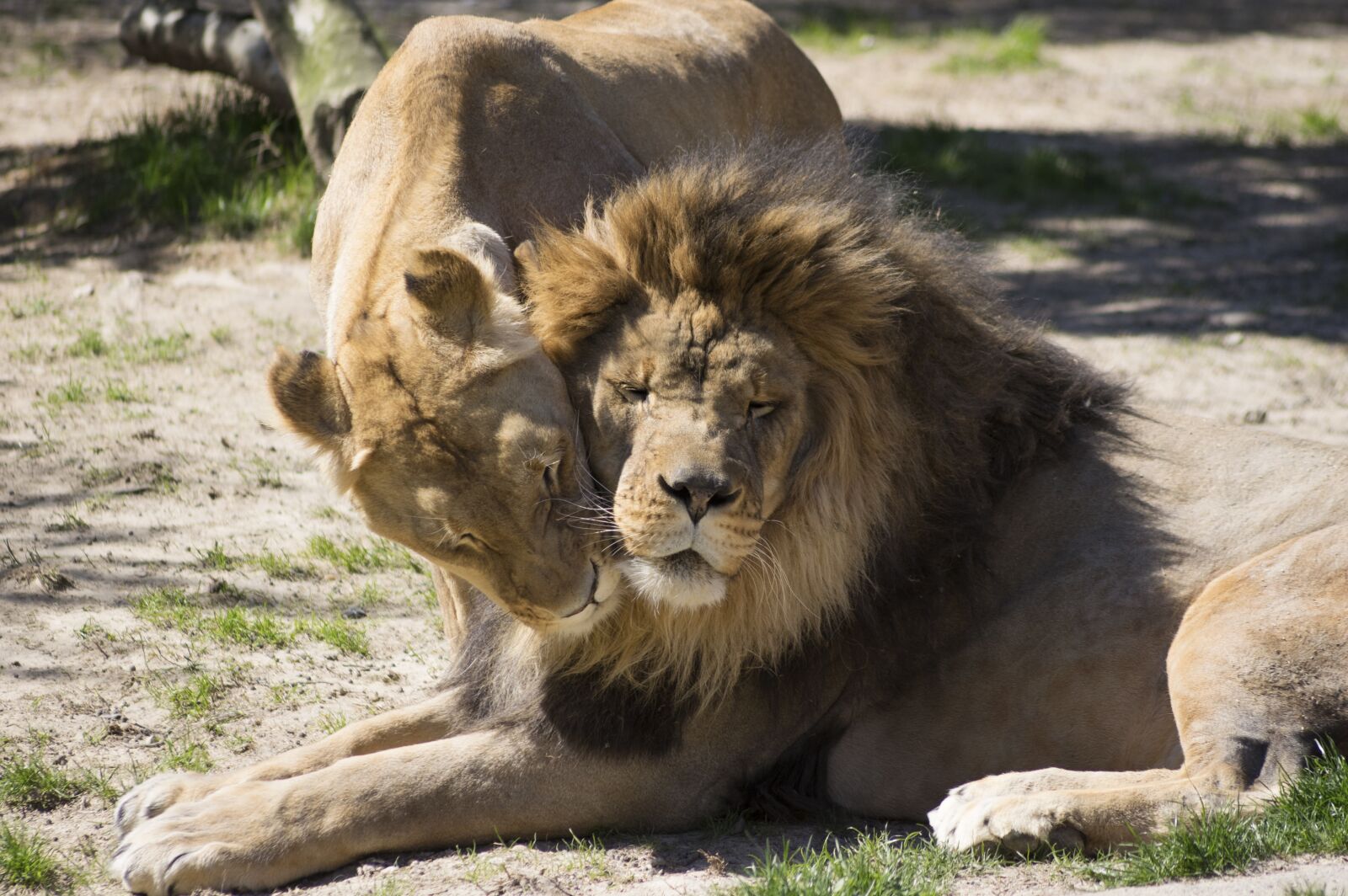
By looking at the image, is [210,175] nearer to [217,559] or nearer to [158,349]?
[158,349]

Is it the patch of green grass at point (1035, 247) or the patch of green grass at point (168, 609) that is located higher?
the patch of green grass at point (1035, 247)

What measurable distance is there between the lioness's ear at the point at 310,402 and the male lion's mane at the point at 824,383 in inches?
18.7

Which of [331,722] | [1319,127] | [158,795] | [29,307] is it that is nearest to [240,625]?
[331,722]

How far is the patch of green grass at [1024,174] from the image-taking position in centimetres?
939

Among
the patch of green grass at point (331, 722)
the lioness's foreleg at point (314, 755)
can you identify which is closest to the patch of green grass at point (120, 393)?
the patch of green grass at point (331, 722)

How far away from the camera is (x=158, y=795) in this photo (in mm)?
3484

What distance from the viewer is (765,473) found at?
3281mm

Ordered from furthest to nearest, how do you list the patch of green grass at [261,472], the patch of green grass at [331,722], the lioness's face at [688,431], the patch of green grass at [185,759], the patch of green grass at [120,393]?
the patch of green grass at [120,393], the patch of green grass at [261,472], the patch of green grass at [331,722], the patch of green grass at [185,759], the lioness's face at [688,431]

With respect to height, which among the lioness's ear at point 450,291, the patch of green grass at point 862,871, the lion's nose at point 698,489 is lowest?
the patch of green grass at point 862,871

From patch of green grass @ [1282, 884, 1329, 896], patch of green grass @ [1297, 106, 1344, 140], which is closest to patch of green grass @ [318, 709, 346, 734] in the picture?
patch of green grass @ [1282, 884, 1329, 896]

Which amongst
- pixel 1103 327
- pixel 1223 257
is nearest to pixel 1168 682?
pixel 1103 327

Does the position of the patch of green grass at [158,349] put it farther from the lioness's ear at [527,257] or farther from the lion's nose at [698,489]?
the lion's nose at [698,489]

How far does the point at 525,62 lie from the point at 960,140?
5.73m

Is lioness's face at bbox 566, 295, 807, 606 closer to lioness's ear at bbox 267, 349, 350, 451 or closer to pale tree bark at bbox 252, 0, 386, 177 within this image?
lioness's ear at bbox 267, 349, 350, 451
